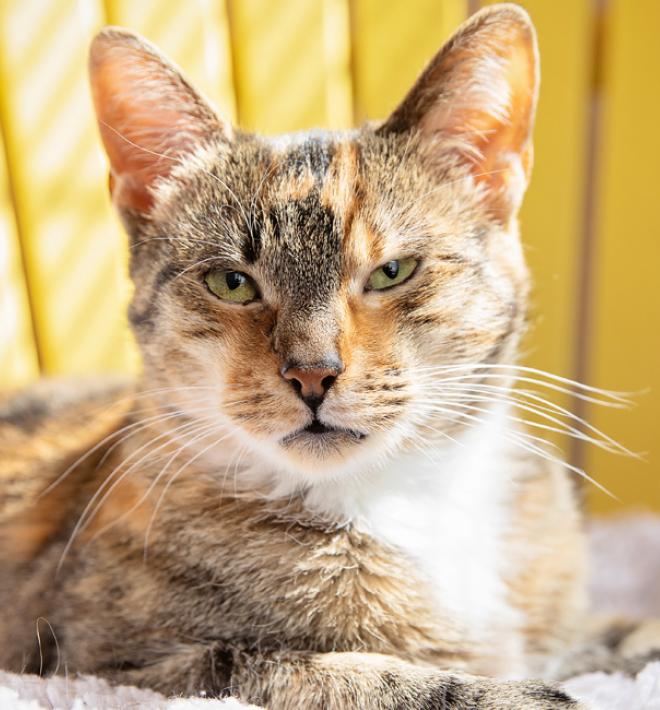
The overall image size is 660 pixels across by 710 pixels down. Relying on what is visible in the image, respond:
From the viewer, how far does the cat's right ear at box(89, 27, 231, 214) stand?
1011 millimetres

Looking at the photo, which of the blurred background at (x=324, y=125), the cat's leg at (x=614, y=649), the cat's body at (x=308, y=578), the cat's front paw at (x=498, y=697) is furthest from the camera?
the blurred background at (x=324, y=125)

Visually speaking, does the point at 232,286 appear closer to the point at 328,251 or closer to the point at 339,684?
the point at 328,251

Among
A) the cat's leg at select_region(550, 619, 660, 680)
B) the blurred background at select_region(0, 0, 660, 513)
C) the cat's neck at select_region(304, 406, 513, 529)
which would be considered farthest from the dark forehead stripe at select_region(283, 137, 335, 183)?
the cat's leg at select_region(550, 619, 660, 680)

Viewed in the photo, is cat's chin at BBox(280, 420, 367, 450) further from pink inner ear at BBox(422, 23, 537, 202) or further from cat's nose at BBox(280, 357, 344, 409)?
pink inner ear at BBox(422, 23, 537, 202)

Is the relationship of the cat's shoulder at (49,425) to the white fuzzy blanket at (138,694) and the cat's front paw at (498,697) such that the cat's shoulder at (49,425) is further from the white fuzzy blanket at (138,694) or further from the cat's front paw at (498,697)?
the cat's front paw at (498,697)

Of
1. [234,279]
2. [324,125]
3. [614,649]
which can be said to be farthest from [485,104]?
[614,649]

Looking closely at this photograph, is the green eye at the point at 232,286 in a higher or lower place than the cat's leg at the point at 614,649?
higher

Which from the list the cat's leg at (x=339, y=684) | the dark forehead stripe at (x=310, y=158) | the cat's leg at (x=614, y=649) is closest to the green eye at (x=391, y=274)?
the dark forehead stripe at (x=310, y=158)

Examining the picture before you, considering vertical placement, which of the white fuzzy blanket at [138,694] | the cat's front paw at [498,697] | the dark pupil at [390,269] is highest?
the dark pupil at [390,269]

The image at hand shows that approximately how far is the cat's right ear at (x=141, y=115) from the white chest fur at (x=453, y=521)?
1.58ft

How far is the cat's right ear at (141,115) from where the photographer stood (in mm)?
1011

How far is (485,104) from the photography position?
3.40ft

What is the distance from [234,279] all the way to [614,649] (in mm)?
785

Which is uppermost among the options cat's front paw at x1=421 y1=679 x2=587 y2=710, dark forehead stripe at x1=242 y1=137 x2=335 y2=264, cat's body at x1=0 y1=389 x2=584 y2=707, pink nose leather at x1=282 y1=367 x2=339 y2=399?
dark forehead stripe at x1=242 y1=137 x2=335 y2=264
